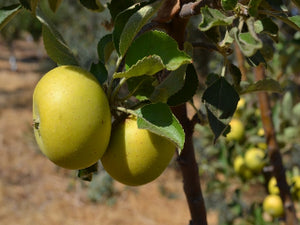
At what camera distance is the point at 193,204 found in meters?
0.63

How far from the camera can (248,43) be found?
39cm

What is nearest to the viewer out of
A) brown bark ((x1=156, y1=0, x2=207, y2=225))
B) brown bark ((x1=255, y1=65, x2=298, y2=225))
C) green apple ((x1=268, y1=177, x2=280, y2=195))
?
brown bark ((x1=156, y1=0, x2=207, y2=225))

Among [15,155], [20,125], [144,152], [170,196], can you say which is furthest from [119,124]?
[20,125]

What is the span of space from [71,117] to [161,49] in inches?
5.5

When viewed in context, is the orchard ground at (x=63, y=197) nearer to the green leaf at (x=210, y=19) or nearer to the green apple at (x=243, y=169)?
the green apple at (x=243, y=169)

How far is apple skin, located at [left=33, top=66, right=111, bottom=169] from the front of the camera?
46cm

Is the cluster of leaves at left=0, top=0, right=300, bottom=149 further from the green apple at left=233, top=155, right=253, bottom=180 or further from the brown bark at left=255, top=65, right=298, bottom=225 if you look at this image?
the green apple at left=233, top=155, right=253, bottom=180

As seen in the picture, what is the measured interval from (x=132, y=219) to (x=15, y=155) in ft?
6.53

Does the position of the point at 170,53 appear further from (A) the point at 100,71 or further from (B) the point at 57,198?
(B) the point at 57,198

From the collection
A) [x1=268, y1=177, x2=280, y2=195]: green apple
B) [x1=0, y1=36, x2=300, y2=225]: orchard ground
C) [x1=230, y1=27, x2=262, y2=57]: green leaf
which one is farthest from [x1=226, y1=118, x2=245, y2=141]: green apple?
[x1=0, y1=36, x2=300, y2=225]: orchard ground

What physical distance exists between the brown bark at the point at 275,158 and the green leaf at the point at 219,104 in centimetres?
51

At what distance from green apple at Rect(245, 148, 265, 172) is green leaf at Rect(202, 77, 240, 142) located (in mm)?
807

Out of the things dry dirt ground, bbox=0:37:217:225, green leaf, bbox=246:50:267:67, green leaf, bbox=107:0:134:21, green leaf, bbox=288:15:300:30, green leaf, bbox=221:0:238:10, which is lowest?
dry dirt ground, bbox=0:37:217:225

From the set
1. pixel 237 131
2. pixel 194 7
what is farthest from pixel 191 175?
pixel 237 131
